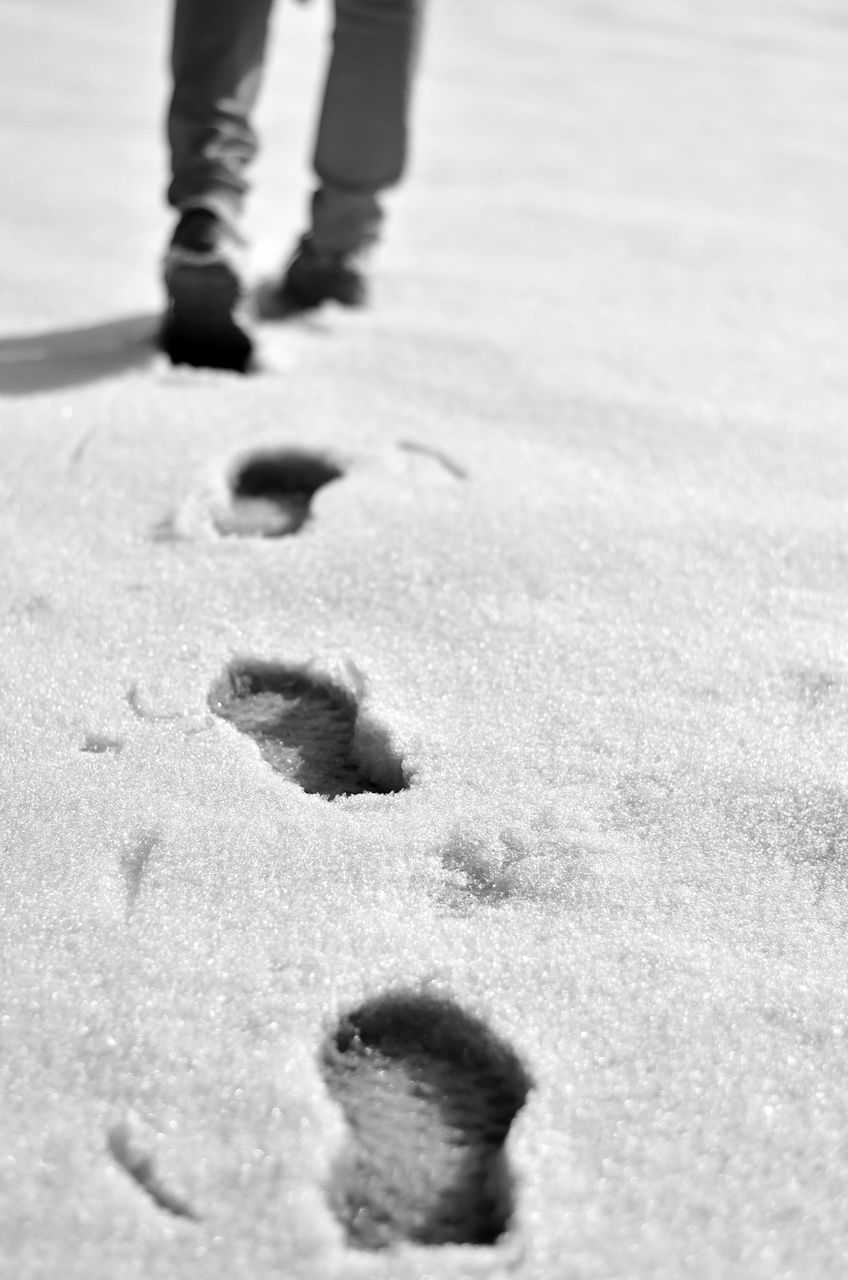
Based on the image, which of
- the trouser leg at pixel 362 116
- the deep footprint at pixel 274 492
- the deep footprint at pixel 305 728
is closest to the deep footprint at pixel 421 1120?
the deep footprint at pixel 305 728

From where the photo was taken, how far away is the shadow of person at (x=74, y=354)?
2014 millimetres

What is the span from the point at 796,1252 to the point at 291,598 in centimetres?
86

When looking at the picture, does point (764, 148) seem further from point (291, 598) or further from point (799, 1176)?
point (799, 1176)

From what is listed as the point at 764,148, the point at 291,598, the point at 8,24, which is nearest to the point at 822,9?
the point at 764,148

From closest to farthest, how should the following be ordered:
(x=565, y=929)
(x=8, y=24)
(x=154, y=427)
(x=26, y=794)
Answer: (x=565, y=929) < (x=26, y=794) < (x=154, y=427) < (x=8, y=24)

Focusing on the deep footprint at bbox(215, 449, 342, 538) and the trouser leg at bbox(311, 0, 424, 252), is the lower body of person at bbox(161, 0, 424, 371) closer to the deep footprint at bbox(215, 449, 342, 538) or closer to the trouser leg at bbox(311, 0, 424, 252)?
the trouser leg at bbox(311, 0, 424, 252)

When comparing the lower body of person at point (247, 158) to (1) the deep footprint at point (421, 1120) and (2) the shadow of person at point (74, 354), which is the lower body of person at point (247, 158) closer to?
(2) the shadow of person at point (74, 354)

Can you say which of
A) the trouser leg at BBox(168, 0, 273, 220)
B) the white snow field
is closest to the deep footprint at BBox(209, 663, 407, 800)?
the white snow field

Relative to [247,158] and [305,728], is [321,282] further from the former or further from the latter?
[305,728]

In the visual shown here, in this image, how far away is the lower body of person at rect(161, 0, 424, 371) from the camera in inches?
81.0

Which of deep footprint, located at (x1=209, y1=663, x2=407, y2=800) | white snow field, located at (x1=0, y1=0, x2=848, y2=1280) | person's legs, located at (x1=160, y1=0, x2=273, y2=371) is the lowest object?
deep footprint, located at (x1=209, y1=663, x2=407, y2=800)

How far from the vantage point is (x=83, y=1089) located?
0.99 meters

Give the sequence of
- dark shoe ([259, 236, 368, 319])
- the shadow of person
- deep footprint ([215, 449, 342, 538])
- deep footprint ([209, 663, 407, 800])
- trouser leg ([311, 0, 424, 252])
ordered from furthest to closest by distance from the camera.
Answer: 1. dark shoe ([259, 236, 368, 319])
2. trouser leg ([311, 0, 424, 252])
3. the shadow of person
4. deep footprint ([215, 449, 342, 538])
5. deep footprint ([209, 663, 407, 800])

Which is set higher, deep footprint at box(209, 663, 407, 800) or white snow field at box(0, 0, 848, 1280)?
white snow field at box(0, 0, 848, 1280)
